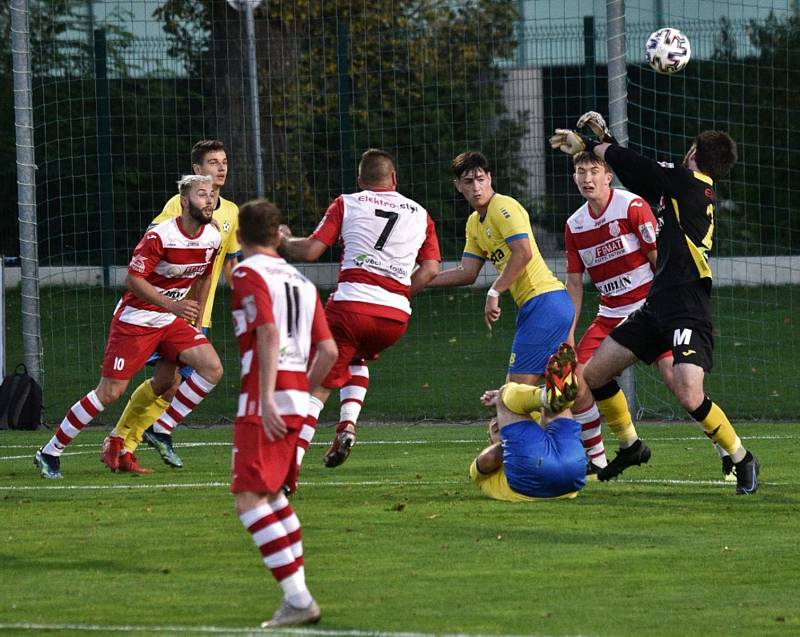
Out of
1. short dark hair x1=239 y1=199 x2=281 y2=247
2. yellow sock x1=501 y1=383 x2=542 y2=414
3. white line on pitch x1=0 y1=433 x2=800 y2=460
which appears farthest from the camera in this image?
white line on pitch x1=0 y1=433 x2=800 y2=460

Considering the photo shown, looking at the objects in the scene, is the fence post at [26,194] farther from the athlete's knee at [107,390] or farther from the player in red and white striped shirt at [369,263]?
the player in red and white striped shirt at [369,263]

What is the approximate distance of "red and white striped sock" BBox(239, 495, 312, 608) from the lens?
5.86 m

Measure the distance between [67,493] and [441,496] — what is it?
2319 millimetres

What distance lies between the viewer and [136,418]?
10.6 m

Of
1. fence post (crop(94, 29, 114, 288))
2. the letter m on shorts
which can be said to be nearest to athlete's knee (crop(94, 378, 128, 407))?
the letter m on shorts

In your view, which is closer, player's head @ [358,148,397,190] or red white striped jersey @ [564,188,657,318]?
player's head @ [358,148,397,190]

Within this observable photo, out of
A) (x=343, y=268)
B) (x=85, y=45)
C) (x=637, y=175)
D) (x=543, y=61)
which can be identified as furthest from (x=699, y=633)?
(x=85, y=45)

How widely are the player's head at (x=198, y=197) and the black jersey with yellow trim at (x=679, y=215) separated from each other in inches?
110

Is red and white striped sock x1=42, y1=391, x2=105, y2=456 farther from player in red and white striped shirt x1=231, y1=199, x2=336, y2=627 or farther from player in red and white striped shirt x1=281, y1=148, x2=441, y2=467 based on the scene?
player in red and white striped shirt x1=231, y1=199, x2=336, y2=627

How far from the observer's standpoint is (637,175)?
9.05 m

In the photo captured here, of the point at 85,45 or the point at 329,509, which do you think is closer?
the point at 329,509

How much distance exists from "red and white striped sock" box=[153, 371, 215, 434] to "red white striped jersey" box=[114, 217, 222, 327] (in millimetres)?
613

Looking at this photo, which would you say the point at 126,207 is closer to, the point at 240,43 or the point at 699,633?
the point at 240,43

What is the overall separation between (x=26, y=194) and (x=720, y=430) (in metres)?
7.67
